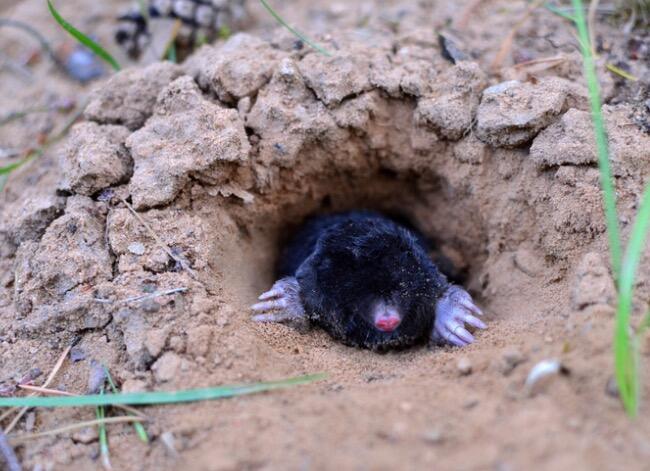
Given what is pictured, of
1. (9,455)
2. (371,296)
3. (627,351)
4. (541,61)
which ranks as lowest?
(9,455)

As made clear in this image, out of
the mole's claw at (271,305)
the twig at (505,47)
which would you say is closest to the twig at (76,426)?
the mole's claw at (271,305)

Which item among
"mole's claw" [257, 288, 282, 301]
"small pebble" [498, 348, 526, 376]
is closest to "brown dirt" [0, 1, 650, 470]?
"small pebble" [498, 348, 526, 376]

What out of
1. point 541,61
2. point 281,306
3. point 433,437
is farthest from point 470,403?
point 541,61

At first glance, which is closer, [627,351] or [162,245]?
[627,351]

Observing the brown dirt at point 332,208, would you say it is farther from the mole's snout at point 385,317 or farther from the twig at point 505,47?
the mole's snout at point 385,317

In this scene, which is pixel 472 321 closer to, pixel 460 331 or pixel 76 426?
pixel 460 331
